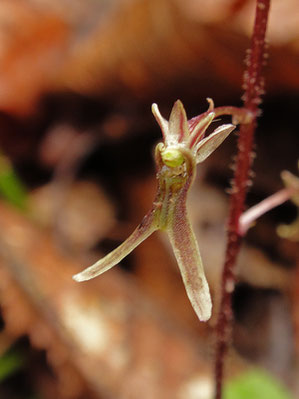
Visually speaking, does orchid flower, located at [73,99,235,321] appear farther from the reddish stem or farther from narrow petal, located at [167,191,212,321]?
the reddish stem

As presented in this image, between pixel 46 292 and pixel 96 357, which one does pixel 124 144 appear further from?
pixel 96 357

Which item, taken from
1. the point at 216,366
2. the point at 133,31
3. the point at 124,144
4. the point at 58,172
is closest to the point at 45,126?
the point at 58,172

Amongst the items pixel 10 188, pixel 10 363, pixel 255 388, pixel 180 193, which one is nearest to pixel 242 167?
pixel 180 193

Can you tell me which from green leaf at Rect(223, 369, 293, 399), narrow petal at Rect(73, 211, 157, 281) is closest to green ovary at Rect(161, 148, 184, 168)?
narrow petal at Rect(73, 211, 157, 281)

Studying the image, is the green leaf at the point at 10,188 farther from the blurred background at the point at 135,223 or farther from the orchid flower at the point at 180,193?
the orchid flower at the point at 180,193

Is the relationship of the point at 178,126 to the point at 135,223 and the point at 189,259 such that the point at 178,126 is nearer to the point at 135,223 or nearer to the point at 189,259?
the point at 189,259

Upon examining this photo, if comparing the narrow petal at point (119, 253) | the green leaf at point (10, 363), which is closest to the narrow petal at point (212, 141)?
the narrow petal at point (119, 253)

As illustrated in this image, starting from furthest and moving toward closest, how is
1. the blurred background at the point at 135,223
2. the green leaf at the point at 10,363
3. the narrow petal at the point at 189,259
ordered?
the green leaf at the point at 10,363, the blurred background at the point at 135,223, the narrow petal at the point at 189,259
